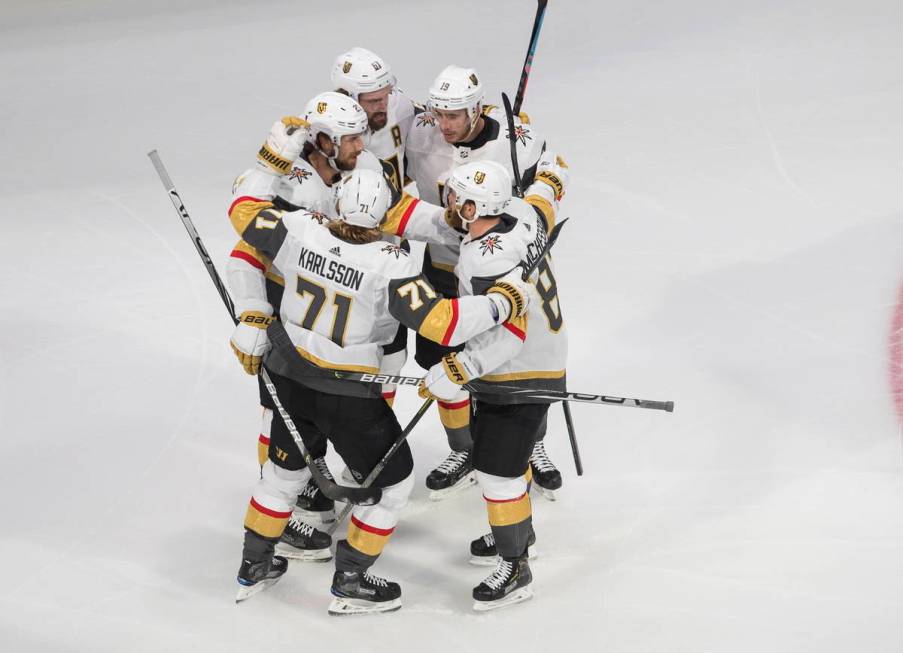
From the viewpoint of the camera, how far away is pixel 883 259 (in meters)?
5.23

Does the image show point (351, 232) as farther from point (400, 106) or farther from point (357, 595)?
point (357, 595)

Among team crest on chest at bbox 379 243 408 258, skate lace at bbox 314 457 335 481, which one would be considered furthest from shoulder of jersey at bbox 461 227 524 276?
skate lace at bbox 314 457 335 481

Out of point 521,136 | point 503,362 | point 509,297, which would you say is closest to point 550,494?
point 503,362

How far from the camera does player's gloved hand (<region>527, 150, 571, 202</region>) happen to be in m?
3.93

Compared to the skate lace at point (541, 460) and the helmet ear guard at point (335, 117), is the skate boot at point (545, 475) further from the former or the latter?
the helmet ear guard at point (335, 117)

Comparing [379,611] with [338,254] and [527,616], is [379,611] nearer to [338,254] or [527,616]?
[527,616]

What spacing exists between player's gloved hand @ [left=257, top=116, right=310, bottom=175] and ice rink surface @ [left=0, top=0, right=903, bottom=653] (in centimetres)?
133

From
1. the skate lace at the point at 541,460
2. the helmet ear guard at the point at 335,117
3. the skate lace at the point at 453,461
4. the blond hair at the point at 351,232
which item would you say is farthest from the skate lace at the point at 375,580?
the helmet ear guard at the point at 335,117

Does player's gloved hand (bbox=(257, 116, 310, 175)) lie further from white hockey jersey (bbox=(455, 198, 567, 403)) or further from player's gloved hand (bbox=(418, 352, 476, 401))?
player's gloved hand (bbox=(418, 352, 476, 401))

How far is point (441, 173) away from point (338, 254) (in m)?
0.89

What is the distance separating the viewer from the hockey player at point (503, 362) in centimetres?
333

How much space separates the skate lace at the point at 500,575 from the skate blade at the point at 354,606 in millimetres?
327

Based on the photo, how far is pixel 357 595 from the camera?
3590 mm

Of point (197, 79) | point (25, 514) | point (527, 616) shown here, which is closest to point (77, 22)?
point (197, 79)
